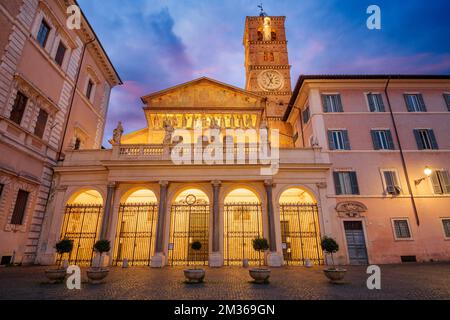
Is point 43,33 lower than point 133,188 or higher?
higher

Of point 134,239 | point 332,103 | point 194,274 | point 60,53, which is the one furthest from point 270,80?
point 194,274

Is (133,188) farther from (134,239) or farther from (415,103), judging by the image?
(415,103)

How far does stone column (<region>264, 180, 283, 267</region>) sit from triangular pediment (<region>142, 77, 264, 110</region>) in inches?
449

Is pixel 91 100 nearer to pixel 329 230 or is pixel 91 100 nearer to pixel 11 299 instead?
pixel 11 299

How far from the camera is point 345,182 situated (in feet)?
56.8

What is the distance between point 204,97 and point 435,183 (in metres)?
21.5

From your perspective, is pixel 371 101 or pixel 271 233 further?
pixel 371 101

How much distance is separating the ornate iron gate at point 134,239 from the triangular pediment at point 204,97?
1174 centimetres

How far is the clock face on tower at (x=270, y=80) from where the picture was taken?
42.0 meters

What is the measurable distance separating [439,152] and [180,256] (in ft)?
70.8

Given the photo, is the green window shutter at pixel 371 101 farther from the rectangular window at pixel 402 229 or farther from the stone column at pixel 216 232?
the stone column at pixel 216 232

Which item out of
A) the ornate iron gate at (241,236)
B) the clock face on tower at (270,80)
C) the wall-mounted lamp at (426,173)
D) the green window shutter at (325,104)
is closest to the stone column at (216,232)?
the ornate iron gate at (241,236)

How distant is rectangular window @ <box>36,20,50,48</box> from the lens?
50.7 feet
